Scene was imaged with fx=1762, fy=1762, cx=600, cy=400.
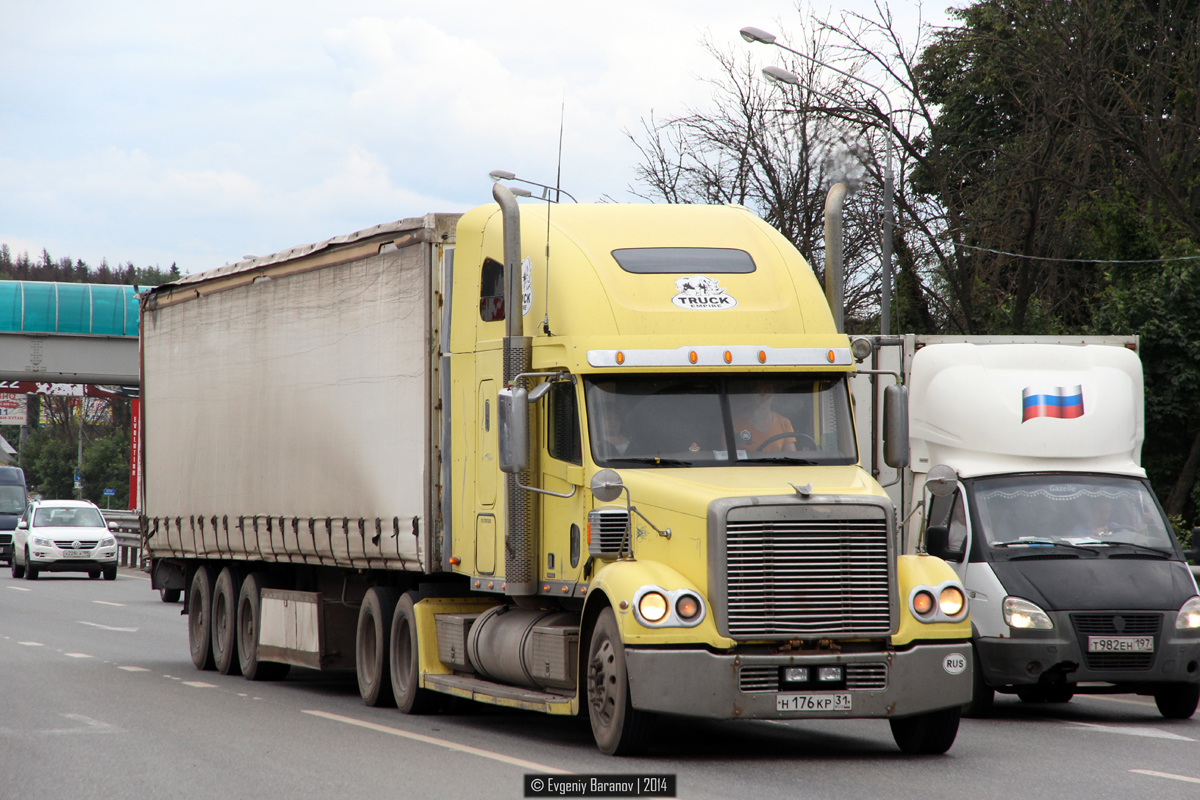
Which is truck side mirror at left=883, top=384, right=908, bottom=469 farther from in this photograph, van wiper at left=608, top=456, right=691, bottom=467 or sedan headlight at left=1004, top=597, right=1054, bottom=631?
sedan headlight at left=1004, top=597, right=1054, bottom=631

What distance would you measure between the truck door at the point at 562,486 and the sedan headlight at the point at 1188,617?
204 inches

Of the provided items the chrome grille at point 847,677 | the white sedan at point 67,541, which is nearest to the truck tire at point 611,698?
the chrome grille at point 847,677

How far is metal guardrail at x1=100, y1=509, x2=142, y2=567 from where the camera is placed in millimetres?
46938

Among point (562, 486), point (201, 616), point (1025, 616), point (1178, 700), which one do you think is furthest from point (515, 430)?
point (201, 616)

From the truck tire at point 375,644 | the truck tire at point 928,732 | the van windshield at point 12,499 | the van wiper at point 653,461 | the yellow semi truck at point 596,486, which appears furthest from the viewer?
the van windshield at point 12,499

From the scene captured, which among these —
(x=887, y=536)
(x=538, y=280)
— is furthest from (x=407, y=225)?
(x=887, y=536)

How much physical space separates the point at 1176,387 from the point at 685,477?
18799 millimetres

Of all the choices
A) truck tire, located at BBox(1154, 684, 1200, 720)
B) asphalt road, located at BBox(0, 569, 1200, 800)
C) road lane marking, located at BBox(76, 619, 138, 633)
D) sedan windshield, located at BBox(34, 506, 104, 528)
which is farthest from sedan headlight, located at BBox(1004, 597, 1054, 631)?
sedan windshield, located at BBox(34, 506, 104, 528)

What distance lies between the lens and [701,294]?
12.3 metres

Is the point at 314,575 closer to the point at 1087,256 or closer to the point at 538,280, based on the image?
the point at 538,280

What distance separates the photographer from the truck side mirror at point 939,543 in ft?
46.9

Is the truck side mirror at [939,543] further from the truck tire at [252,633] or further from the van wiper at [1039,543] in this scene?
the truck tire at [252,633]

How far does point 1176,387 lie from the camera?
1109 inches

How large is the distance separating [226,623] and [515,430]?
834cm
